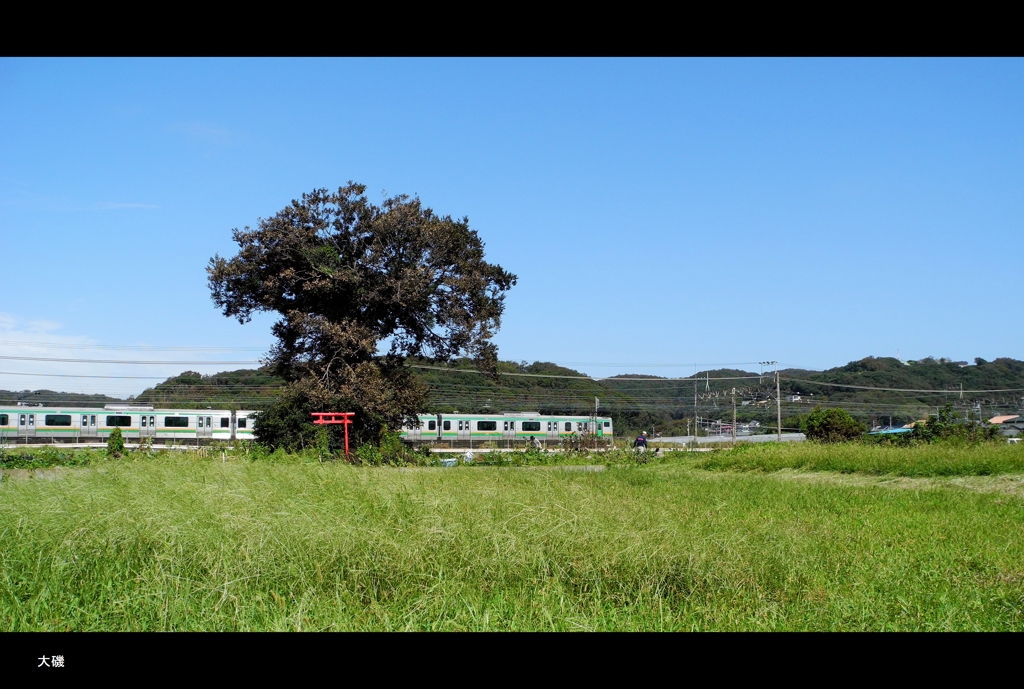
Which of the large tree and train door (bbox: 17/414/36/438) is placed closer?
the large tree

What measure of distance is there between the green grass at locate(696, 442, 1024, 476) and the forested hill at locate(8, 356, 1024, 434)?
18443mm

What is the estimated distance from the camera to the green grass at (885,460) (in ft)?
33.4

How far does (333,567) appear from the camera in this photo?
4.13 m

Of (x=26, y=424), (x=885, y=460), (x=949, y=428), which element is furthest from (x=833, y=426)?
(x=26, y=424)

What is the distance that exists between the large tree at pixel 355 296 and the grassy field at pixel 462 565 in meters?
9.28

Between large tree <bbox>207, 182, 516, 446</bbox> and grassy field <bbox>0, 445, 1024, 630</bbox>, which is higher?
large tree <bbox>207, 182, 516, 446</bbox>

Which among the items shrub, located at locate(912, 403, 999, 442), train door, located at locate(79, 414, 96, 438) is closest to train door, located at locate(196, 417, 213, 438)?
train door, located at locate(79, 414, 96, 438)

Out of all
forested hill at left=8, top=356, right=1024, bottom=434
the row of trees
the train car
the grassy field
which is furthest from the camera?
forested hill at left=8, top=356, right=1024, bottom=434

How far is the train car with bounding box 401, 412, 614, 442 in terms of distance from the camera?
32.5 m

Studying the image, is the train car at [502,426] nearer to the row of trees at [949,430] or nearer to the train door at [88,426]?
the train door at [88,426]

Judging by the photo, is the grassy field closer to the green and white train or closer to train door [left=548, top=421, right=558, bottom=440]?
the green and white train
